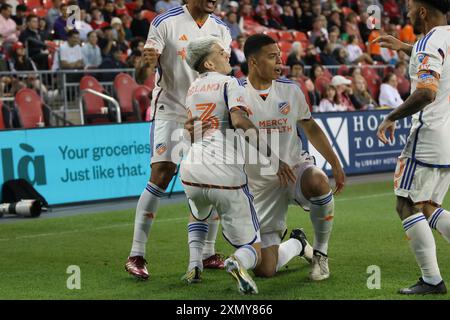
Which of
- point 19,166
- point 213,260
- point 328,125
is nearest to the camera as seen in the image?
point 213,260

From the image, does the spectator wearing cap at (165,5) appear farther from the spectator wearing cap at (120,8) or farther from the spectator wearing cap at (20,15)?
the spectator wearing cap at (20,15)

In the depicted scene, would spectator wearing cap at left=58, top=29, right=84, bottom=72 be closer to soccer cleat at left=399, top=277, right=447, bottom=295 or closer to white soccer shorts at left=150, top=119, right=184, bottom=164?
white soccer shorts at left=150, top=119, right=184, bottom=164

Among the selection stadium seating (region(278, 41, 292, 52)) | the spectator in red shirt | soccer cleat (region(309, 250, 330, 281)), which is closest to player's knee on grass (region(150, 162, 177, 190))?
soccer cleat (region(309, 250, 330, 281))

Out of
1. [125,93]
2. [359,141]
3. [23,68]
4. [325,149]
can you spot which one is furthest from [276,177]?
[359,141]

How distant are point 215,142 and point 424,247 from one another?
172cm

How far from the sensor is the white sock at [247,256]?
674 cm

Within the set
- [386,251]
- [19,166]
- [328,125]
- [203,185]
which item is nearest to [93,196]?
[19,166]

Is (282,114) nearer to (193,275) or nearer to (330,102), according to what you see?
(193,275)

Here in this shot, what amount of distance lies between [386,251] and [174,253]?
6.95 feet

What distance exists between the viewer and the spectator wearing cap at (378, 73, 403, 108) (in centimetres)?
2077

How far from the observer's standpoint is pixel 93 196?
46.5ft

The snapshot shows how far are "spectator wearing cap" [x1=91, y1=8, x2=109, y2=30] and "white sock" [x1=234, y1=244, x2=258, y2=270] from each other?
44.1ft

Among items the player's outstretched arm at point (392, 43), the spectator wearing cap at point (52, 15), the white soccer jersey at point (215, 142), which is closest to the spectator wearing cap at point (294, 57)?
the spectator wearing cap at point (52, 15)

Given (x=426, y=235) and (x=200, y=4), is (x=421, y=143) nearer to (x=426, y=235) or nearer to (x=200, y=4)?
(x=426, y=235)
